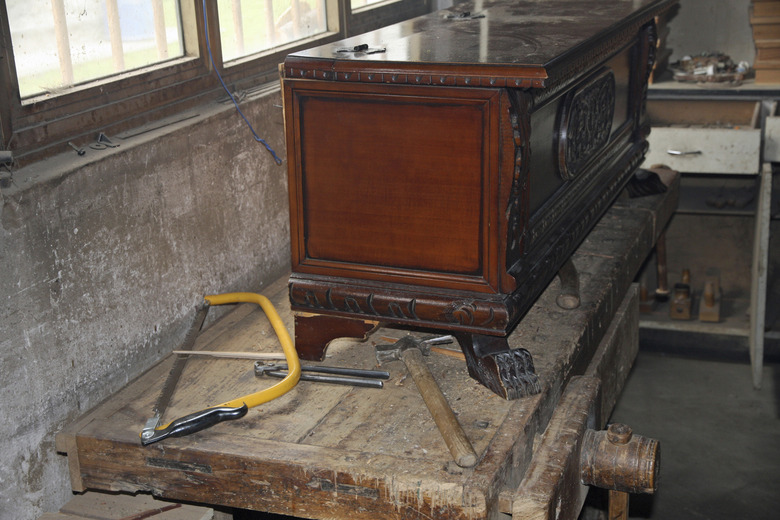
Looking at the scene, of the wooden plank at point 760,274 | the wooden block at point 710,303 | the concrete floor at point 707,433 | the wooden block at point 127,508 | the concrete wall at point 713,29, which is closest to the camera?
the wooden block at point 127,508

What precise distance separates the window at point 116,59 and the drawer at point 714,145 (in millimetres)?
1931

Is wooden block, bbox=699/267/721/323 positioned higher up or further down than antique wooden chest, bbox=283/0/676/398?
further down

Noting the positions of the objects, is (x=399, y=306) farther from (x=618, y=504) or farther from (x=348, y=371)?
(x=618, y=504)

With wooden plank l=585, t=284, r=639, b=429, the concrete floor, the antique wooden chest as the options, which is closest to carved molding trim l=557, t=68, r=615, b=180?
the antique wooden chest

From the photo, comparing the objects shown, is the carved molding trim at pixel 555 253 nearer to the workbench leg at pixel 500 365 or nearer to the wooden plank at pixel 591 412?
the workbench leg at pixel 500 365

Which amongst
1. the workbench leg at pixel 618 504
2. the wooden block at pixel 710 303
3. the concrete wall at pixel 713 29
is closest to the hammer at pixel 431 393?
the workbench leg at pixel 618 504

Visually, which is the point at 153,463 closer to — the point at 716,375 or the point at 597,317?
the point at 597,317

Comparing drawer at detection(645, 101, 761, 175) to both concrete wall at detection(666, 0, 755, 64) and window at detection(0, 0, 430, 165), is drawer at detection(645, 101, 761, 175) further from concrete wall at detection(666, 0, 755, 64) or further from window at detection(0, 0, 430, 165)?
window at detection(0, 0, 430, 165)

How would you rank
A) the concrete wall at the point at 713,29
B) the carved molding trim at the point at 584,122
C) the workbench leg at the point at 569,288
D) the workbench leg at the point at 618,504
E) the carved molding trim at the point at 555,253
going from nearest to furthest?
the carved molding trim at the point at 555,253
the workbench leg at the point at 618,504
the carved molding trim at the point at 584,122
the workbench leg at the point at 569,288
the concrete wall at the point at 713,29

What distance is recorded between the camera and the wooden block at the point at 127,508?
2.00 m

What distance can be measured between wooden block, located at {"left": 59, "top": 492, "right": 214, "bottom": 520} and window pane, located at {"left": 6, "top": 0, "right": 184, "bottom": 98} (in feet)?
3.07

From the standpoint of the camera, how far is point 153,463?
195cm

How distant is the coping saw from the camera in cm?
194

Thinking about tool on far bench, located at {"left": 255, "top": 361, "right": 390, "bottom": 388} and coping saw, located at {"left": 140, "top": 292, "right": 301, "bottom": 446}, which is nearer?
coping saw, located at {"left": 140, "top": 292, "right": 301, "bottom": 446}
